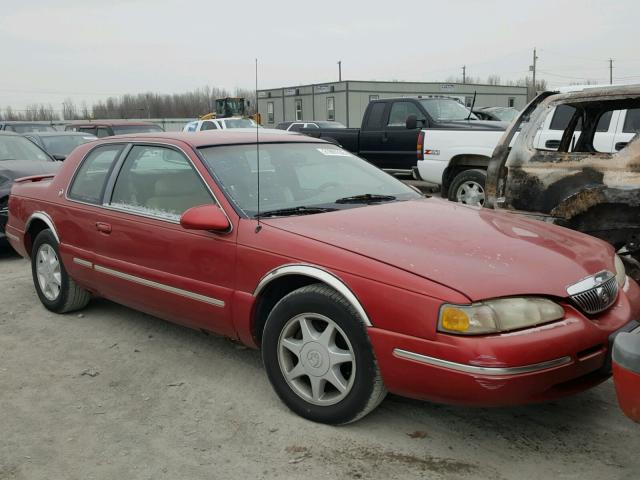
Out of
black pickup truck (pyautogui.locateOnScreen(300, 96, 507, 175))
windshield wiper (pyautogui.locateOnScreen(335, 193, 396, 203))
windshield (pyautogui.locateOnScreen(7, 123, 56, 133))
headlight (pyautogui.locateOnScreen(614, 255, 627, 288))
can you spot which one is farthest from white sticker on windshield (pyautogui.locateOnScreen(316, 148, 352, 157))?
windshield (pyautogui.locateOnScreen(7, 123, 56, 133))

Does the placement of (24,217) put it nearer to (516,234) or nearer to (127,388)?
(127,388)

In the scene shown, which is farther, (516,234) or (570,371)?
(516,234)

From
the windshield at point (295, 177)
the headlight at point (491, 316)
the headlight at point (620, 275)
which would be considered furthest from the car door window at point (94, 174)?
the headlight at point (620, 275)

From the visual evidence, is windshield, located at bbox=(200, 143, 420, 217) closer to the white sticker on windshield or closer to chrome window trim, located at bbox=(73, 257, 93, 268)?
the white sticker on windshield

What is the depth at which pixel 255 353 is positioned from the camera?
4.26 meters

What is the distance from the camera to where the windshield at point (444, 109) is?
12.2m

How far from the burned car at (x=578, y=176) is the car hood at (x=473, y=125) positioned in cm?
471

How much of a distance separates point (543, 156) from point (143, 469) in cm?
393

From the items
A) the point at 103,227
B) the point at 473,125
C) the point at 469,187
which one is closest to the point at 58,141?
the point at 473,125

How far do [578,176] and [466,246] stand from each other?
2.27 metres

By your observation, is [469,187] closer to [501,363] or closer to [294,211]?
[294,211]

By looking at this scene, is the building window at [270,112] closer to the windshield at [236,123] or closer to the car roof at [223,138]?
the windshield at [236,123]

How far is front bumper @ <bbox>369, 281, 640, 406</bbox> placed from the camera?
2.67 m

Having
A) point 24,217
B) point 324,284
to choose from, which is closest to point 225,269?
point 324,284
